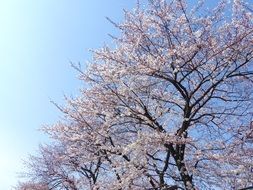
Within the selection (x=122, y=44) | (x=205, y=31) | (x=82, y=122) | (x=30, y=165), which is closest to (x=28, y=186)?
(x=30, y=165)

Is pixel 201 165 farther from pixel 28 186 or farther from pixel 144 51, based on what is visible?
pixel 28 186

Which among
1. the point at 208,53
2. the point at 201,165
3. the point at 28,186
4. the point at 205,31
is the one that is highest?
the point at 28,186

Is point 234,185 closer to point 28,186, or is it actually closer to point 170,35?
point 170,35

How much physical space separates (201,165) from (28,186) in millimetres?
17342

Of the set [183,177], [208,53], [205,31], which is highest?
[205,31]

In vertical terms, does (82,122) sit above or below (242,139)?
above

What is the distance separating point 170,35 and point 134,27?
44.3 inches

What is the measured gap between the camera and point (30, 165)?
26656 millimetres

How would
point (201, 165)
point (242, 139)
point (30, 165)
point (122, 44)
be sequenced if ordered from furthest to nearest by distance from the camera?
point (30, 165)
point (122, 44)
point (201, 165)
point (242, 139)

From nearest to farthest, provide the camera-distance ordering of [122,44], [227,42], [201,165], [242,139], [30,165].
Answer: [242,139]
[227,42]
[201,165]
[122,44]
[30,165]

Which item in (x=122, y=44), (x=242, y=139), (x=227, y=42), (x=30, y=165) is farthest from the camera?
(x=30, y=165)

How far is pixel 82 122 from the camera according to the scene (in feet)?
46.4

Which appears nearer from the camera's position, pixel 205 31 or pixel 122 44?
pixel 205 31

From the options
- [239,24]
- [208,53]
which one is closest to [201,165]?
[208,53]
